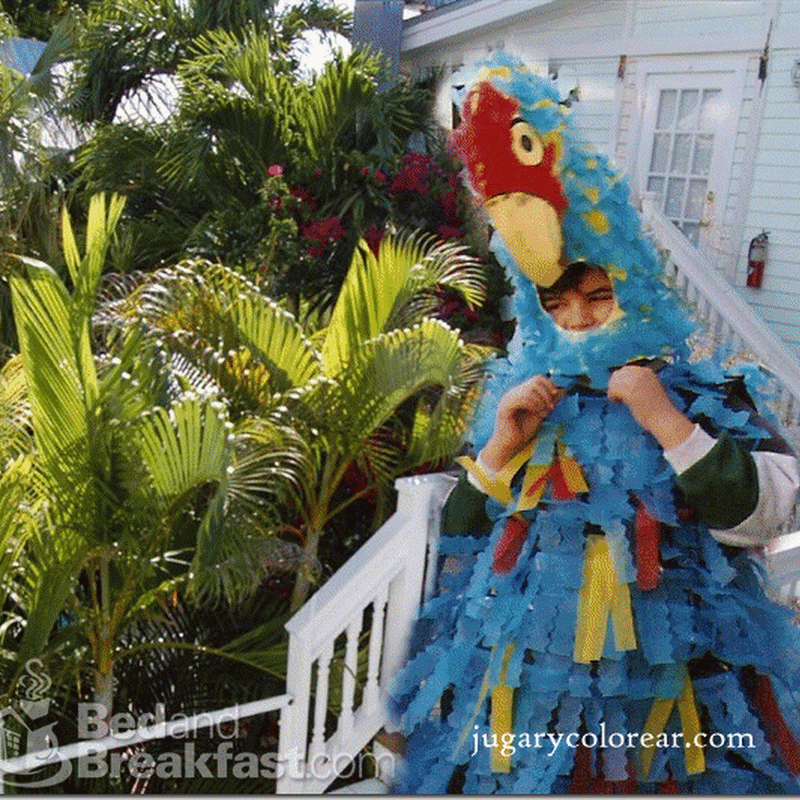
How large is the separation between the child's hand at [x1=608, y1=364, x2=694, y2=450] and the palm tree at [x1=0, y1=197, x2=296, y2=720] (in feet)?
3.40

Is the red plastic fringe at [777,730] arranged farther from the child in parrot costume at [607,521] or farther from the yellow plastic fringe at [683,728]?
the yellow plastic fringe at [683,728]

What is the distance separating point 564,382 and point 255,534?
1.17 m

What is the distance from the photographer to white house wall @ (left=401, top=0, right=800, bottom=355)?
4363mm

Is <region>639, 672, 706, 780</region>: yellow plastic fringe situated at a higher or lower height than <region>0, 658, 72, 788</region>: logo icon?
higher

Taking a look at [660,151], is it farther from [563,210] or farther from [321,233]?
[563,210]

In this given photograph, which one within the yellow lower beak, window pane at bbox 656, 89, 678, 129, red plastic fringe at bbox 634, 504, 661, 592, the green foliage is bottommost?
red plastic fringe at bbox 634, 504, 661, 592

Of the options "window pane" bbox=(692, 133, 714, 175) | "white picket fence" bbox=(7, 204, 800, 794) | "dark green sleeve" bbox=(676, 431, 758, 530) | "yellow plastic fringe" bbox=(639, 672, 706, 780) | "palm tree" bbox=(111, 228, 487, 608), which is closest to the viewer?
"dark green sleeve" bbox=(676, 431, 758, 530)

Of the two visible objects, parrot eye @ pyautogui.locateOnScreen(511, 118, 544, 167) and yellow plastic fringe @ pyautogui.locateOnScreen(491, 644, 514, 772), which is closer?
parrot eye @ pyautogui.locateOnScreen(511, 118, 544, 167)

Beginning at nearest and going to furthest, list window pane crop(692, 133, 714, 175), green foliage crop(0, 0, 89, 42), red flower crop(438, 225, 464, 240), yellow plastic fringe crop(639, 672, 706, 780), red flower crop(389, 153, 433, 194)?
1. yellow plastic fringe crop(639, 672, 706, 780)
2. window pane crop(692, 133, 714, 175)
3. red flower crop(438, 225, 464, 240)
4. red flower crop(389, 153, 433, 194)
5. green foliage crop(0, 0, 89, 42)

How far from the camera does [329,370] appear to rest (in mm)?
3029

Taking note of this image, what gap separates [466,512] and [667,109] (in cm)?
360

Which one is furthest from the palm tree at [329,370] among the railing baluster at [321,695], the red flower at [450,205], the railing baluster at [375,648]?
the red flower at [450,205]

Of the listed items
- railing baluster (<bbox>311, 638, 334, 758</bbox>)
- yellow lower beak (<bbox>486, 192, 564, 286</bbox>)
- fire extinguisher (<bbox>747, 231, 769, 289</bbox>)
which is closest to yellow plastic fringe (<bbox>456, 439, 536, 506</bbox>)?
yellow lower beak (<bbox>486, 192, 564, 286</bbox>)

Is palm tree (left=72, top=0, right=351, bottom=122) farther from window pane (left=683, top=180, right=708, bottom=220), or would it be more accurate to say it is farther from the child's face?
the child's face
